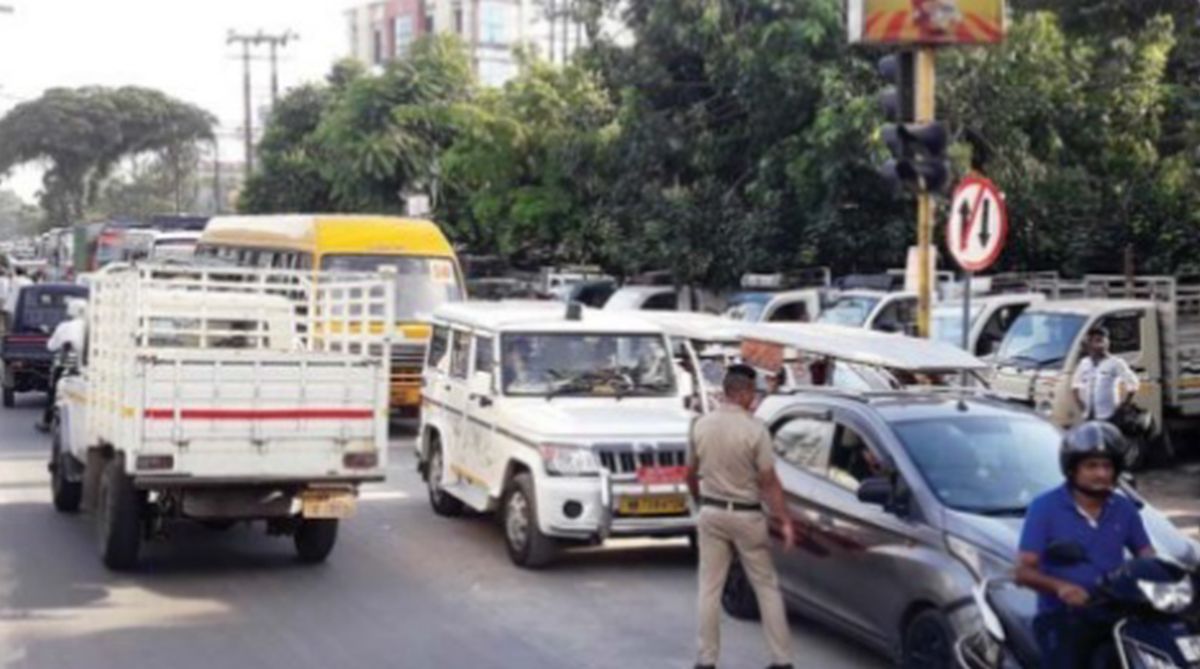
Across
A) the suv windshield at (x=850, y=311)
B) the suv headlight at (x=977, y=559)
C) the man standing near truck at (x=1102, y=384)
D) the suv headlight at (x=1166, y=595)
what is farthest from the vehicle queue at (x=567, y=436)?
the suv windshield at (x=850, y=311)

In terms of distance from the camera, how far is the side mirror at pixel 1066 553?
580 centimetres

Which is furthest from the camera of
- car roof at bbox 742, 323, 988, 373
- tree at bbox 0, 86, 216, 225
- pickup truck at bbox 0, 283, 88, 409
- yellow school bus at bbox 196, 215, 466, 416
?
tree at bbox 0, 86, 216, 225

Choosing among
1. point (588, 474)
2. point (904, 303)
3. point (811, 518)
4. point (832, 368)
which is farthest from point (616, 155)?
point (811, 518)

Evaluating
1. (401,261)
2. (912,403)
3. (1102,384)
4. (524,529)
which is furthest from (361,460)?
(401,261)

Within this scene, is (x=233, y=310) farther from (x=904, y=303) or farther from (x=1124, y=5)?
(x=1124, y=5)

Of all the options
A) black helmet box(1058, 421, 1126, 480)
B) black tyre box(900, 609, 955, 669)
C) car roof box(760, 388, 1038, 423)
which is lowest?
black tyre box(900, 609, 955, 669)

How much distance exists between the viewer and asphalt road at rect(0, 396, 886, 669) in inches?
356

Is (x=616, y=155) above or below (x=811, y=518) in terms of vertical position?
above

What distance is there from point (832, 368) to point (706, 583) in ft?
20.9

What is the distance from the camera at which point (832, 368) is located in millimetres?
14281

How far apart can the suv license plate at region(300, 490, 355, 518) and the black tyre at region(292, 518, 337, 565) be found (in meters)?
0.63

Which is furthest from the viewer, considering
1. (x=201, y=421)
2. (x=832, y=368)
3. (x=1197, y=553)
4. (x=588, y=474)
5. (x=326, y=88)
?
(x=326, y=88)

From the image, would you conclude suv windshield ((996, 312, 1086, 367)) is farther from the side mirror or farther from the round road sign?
the side mirror

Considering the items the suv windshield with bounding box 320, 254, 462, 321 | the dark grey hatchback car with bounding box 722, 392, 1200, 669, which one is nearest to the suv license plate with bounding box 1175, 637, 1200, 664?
the dark grey hatchback car with bounding box 722, 392, 1200, 669
